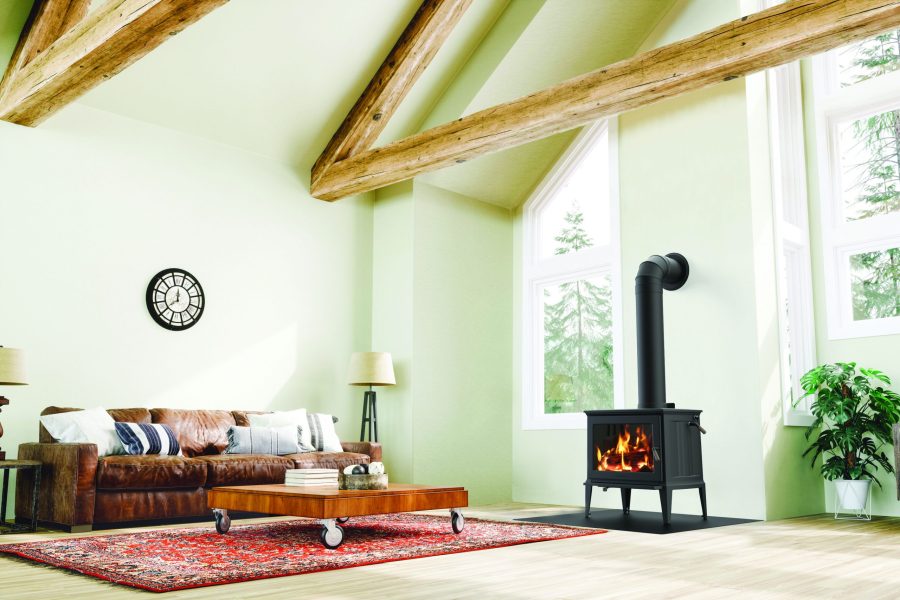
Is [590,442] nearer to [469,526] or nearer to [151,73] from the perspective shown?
[469,526]

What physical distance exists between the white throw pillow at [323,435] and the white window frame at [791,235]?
3410mm

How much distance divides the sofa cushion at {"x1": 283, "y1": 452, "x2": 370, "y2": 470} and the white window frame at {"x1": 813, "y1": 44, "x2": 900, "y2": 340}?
3.81m

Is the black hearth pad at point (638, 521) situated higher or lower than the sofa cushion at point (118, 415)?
lower

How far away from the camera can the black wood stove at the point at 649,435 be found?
536 cm

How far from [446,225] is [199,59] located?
257cm

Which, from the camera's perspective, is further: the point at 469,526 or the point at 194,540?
the point at 469,526

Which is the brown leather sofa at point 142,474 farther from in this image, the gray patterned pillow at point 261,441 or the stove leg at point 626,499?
the stove leg at point 626,499

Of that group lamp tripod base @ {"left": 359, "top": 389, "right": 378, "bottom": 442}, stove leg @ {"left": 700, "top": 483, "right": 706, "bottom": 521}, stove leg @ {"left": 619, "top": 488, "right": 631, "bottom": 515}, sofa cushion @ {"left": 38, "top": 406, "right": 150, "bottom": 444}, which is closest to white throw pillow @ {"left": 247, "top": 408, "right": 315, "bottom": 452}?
lamp tripod base @ {"left": 359, "top": 389, "right": 378, "bottom": 442}

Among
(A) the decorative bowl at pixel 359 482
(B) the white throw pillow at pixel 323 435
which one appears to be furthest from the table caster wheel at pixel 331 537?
(B) the white throw pillow at pixel 323 435

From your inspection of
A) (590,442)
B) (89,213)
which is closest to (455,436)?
(590,442)

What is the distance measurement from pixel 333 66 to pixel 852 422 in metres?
4.77

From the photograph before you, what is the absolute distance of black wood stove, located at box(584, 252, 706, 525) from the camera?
5355 millimetres

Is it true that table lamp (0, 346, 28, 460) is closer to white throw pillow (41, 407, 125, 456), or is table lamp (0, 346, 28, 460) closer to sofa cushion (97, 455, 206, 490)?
white throw pillow (41, 407, 125, 456)

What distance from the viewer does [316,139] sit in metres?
7.21
